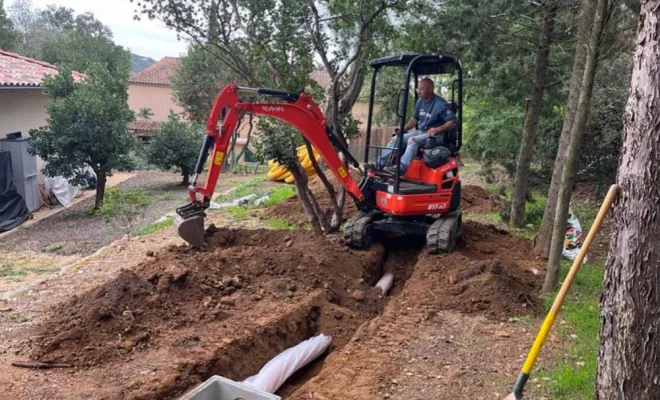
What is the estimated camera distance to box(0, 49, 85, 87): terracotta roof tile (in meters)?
15.5

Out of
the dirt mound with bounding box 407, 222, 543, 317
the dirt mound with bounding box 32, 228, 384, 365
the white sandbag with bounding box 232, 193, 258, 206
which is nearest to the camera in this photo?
the dirt mound with bounding box 32, 228, 384, 365

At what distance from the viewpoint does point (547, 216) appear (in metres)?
8.15

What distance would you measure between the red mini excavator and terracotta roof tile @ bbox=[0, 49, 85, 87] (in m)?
9.65

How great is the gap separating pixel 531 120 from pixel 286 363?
6596 mm

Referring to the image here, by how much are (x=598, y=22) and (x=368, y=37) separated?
164 inches

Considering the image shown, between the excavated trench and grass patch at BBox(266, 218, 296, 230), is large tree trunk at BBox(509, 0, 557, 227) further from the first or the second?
grass patch at BBox(266, 218, 296, 230)

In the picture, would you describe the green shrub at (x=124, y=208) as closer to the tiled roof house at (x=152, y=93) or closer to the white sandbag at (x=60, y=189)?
the white sandbag at (x=60, y=189)

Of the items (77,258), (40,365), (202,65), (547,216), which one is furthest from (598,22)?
(202,65)

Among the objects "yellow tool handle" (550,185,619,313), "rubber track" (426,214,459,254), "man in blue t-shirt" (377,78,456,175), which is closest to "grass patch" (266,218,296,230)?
"man in blue t-shirt" (377,78,456,175)

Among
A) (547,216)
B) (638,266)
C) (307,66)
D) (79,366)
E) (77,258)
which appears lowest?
(77,258)

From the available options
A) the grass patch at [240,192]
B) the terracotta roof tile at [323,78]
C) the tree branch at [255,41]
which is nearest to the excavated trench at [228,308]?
the tree branch at [255,41]

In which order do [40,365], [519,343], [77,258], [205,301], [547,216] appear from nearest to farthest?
1. [40,365]
2. [519,343]
3. [205,301]
4. [547,216]
5. [77,258]

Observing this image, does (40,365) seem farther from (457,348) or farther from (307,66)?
(307,66)

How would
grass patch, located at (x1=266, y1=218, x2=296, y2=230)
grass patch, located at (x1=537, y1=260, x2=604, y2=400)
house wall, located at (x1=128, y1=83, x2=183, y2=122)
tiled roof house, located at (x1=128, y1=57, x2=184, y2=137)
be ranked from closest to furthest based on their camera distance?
grass patch, located at (x1=537, y1=260, x2=604, y2=400) → grass patch, located at (x1=266, y1=218, x2=296, y2=230) → tiled roof house, located at (x1=128, y1=57, x2=184, y2=137) → house wall, located at (x1=128, y1=83, x2=183, y2=122)
